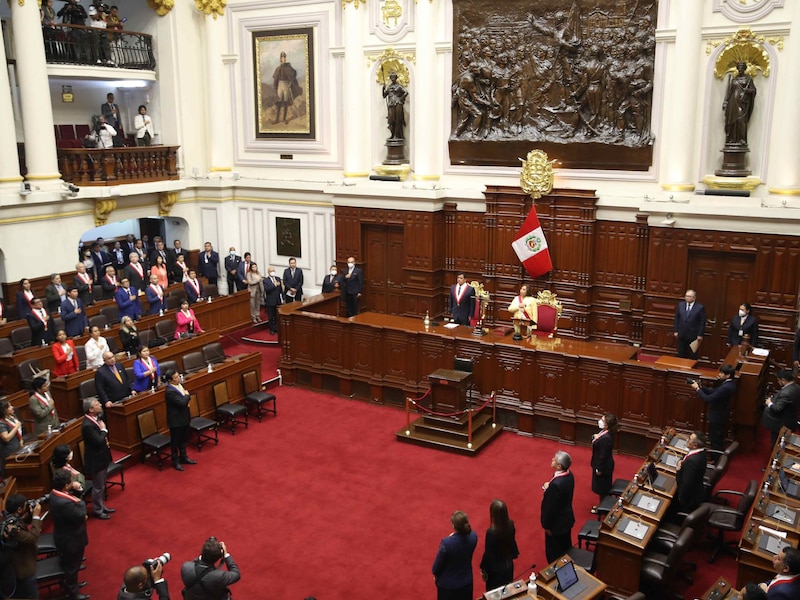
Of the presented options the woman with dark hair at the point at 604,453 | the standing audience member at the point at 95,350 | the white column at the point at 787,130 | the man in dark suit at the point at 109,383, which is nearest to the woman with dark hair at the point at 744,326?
the white column at the point at 787,130

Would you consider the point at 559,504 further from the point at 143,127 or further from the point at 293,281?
the point at 143,127

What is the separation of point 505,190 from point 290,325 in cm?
518

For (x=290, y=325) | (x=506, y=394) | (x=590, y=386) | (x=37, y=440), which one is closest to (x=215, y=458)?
(x=37, y=440)

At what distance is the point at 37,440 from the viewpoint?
30.7 feet

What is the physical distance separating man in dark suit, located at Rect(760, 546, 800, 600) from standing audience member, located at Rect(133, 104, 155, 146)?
54.8 feet

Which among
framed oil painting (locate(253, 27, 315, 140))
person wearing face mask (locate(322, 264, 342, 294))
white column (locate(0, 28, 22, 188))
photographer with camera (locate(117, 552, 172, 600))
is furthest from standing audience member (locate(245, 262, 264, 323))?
photographer with camera (locate(117, 552, 172, 600))

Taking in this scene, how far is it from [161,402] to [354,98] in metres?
8.85

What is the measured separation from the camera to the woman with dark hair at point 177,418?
1012 cm

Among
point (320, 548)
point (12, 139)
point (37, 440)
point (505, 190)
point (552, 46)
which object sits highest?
point (552, 46)

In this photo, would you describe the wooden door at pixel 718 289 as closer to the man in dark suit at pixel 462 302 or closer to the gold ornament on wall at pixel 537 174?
the gold ornament on wall at pixel 537 174

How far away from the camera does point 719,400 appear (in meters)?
9.84

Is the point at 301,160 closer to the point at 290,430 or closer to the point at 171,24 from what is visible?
the point at 171,24

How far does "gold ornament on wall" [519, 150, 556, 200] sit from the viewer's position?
1469cm

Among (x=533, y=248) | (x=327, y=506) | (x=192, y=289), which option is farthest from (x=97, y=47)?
(x=327, y=506)
